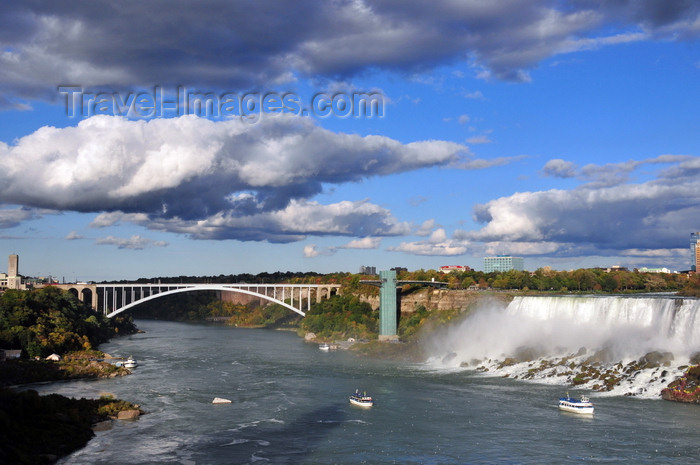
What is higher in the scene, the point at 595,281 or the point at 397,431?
the point at 595,281

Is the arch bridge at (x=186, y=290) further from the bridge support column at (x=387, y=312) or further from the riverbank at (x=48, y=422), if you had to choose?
the riverbank at (x=48, y=422)

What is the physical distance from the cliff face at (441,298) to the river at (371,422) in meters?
14.4

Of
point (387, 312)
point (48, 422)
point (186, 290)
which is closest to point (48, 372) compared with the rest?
point (48, 422)

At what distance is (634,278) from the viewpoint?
69.9 meters

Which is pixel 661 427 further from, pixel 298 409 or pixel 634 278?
pixel 634 278

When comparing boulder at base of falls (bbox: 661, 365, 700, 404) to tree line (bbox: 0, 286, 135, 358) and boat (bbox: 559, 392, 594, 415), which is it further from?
tree line (bbox: 0, 286, 135, 358)

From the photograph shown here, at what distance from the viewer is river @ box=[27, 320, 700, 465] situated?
22.3m

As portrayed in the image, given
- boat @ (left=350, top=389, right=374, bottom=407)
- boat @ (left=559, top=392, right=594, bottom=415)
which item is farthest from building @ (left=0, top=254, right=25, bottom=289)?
boat @ (left=559, top=392, right=594, bottom=415)

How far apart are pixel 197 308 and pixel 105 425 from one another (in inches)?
3408

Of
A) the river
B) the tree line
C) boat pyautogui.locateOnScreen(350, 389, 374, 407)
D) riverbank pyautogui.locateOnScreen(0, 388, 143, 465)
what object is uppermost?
the tree line

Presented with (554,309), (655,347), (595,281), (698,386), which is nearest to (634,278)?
(595,281)

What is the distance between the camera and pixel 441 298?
197 feet

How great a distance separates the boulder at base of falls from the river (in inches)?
32.2

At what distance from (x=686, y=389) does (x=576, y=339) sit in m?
10.5
